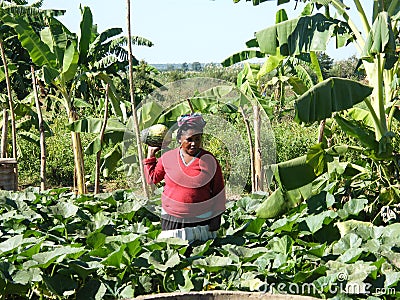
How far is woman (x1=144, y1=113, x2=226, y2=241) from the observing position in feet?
15.8

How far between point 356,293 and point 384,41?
2.25 metres

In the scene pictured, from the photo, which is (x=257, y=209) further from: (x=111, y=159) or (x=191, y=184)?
(x=111, y=159)

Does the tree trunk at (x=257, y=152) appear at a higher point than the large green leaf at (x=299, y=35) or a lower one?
lower

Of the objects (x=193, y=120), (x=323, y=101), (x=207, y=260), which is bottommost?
(x=207, y=260)

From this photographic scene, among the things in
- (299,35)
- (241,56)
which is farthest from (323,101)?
(241,56)

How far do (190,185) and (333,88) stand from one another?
1.50 metres

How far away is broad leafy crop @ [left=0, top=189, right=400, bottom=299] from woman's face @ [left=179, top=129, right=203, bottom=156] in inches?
28.2

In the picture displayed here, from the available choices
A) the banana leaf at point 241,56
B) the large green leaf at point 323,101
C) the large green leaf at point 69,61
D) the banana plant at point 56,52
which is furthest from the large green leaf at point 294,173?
the large green leaf at point 69,61

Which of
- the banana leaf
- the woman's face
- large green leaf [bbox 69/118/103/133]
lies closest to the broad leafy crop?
the woman's face

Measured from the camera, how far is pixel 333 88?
5.30m

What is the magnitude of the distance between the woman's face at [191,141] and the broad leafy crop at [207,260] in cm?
72

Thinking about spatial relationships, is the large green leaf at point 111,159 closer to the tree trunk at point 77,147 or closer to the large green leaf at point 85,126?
the large green leaf at point 85,126

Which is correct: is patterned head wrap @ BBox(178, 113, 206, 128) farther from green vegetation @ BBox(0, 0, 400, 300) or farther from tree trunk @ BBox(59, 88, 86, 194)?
tree trunk @ BBox(59, 88, 86, 194)

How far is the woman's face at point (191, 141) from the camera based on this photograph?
4777 mm
